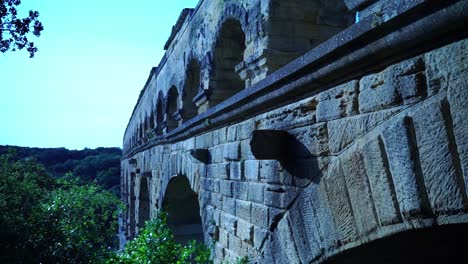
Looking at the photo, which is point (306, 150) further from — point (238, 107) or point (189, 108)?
point (189, 108)

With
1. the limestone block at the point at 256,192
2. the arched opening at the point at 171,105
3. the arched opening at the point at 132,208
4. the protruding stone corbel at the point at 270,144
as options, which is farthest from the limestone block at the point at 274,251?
the arched opening at the point at 132,208

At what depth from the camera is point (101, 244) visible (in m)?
9.09

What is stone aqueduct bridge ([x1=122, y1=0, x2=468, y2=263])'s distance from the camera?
1518 millimetres

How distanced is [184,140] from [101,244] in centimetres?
446

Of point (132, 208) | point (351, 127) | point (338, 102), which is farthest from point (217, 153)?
point (132, 208)

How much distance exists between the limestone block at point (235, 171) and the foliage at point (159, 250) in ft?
3.31

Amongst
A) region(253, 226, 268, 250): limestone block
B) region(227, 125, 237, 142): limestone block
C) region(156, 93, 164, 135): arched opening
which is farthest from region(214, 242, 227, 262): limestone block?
region(156, 93, 164, 135): arched opening

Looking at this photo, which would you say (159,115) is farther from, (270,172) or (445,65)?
(445,65)

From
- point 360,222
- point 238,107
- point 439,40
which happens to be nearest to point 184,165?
point 238,107

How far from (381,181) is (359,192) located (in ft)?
0.62

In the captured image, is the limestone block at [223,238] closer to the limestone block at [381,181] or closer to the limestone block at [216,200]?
the limestone block at [216,200]

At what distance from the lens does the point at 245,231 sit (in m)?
3.56

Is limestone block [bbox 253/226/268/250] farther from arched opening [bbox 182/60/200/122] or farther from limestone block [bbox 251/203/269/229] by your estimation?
arched opening [bbox 182/60/200/122]

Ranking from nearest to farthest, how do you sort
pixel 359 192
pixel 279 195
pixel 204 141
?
pixel 359 192, pixel 279 195, pixel 204 141
